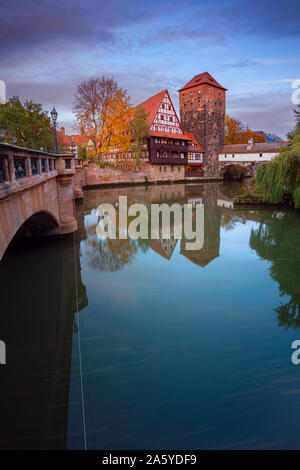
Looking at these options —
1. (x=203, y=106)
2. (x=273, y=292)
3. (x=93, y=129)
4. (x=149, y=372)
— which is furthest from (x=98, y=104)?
(x=149, y=372)

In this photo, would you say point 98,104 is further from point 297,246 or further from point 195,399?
point 195,399

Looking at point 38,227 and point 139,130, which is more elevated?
point 139,130

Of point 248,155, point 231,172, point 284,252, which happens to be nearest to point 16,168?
point 284,252

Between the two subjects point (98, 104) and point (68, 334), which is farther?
point (98, 104)

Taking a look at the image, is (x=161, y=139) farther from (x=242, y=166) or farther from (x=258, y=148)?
(x=258, y=148)

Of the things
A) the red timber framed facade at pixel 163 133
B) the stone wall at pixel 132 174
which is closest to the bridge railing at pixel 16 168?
the stone wall at pixel 132 174

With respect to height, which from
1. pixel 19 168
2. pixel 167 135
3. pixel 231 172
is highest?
pixel 167 135

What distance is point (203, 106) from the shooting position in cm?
4922

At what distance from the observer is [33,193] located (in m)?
7.04

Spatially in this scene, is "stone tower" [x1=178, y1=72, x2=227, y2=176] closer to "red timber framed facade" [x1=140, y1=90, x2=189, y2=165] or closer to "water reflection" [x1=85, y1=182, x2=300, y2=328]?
"red timber framed facade" [x1=140, y1=90, x2=189, y2=165]

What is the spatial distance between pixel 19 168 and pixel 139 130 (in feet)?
116

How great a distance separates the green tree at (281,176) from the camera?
18.3 meters

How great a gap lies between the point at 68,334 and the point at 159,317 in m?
2.06

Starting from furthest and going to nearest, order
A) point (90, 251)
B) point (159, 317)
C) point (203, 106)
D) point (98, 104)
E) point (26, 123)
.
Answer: point (203, 106) → point (98, 104) → point (26, 123) → point (90, 251) → point (159, 317)
